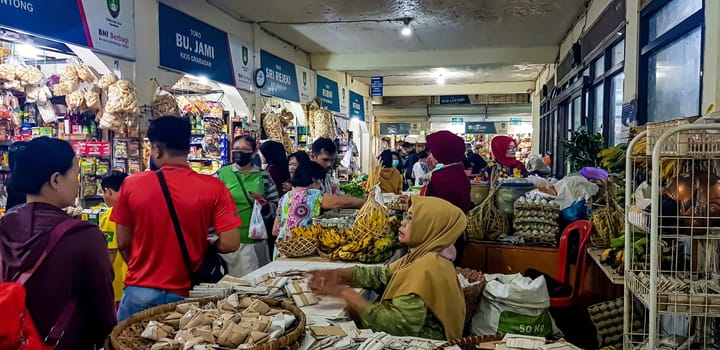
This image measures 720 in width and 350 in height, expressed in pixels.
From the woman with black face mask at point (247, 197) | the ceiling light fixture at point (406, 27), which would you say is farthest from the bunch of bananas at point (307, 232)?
the ceiling light fixture at point (406, 27)

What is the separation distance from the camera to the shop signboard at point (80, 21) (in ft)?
13.8

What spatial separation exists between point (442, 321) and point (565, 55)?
833 centimetres

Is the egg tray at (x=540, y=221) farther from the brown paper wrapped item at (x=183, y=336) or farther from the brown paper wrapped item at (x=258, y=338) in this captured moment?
the brown paper wrapped item at (x=183, y=336)

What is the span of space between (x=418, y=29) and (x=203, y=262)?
7.23 metres

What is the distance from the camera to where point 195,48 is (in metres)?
6.80

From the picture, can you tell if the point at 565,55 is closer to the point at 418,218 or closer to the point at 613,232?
the point at 613,232

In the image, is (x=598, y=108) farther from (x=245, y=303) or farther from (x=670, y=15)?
(x=245, y=303)

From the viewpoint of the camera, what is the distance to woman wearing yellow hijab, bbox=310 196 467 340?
2.23m

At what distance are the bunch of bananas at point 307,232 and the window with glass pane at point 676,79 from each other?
2.64 metres

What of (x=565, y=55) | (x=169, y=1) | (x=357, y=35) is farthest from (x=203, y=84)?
(x=565, y=55)

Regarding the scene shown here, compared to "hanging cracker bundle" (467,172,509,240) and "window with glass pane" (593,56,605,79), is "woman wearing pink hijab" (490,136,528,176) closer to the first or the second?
"window with glass pane" (593,56,605,79)

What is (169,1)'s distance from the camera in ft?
20.5

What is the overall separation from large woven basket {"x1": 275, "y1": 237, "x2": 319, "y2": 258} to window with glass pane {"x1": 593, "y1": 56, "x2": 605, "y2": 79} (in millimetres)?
4826

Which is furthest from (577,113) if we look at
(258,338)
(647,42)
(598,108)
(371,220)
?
(258,338)
